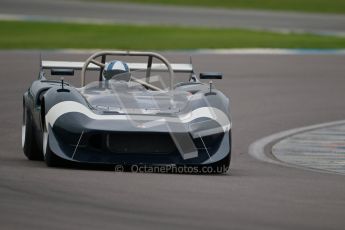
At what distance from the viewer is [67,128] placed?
937cm

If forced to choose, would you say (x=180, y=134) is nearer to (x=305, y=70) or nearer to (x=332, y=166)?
(x=332, y=166)

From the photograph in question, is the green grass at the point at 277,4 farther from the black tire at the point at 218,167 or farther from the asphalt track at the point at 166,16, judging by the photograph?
the black tire at the point at 218,167

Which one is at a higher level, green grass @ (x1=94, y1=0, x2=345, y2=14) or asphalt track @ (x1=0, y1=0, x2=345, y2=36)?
green grass @ (x1=94, y1=0, x2=345, y2=14)

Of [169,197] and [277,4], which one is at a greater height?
[277,4]

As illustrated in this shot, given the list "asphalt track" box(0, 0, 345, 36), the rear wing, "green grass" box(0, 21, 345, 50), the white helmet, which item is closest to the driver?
the white helmet

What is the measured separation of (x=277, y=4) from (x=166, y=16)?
7.57 meters

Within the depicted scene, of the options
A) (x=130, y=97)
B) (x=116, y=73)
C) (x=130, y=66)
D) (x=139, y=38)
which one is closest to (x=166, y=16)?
(x=139, y=38)

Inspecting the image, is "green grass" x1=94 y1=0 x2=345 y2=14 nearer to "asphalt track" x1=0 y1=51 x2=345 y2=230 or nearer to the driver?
"asphalt track" x1=0 y1=51 x2=345 y2=230

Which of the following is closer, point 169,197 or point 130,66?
point 169,197

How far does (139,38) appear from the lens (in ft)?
88.7

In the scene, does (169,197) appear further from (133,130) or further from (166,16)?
(166,16)

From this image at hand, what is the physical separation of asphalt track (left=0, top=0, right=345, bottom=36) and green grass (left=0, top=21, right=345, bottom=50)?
6.07ft

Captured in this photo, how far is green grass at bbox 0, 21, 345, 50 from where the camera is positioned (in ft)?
83.0

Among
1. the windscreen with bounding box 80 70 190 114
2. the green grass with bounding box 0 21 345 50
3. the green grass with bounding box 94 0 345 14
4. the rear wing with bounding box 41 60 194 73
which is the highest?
the green grass with bounding box 94 0 345 14
